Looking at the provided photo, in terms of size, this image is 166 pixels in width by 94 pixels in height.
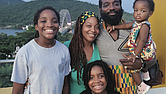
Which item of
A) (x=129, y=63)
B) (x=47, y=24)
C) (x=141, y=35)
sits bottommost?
(x=129, y=63)

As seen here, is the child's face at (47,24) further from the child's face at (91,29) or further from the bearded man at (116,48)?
the bearded man at (116,48)

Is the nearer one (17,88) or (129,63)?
(17,88)

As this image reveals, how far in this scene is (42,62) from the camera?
1.83 meters

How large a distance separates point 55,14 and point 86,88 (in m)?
1.04

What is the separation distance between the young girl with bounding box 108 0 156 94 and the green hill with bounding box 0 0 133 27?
44.6 feet

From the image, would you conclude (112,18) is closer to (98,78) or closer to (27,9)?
(98,78)

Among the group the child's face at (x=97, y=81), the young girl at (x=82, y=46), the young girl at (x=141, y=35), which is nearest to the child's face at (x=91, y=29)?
the young girl at (x=82, y=46)

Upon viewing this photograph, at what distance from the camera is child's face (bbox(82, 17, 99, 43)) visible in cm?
223

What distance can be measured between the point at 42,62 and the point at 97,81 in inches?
29.4

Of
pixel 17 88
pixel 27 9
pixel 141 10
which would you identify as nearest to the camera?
pixel 17 88

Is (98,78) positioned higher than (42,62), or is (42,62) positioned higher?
(42,62)

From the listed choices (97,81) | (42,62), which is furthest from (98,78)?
(42,62)

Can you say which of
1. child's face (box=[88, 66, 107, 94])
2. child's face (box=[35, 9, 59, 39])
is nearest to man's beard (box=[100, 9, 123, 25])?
child's face (box=[88, 66, 107, 94])

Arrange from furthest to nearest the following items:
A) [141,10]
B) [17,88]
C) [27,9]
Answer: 1. [27,9]
2. [141,10]
3. [17,88]
